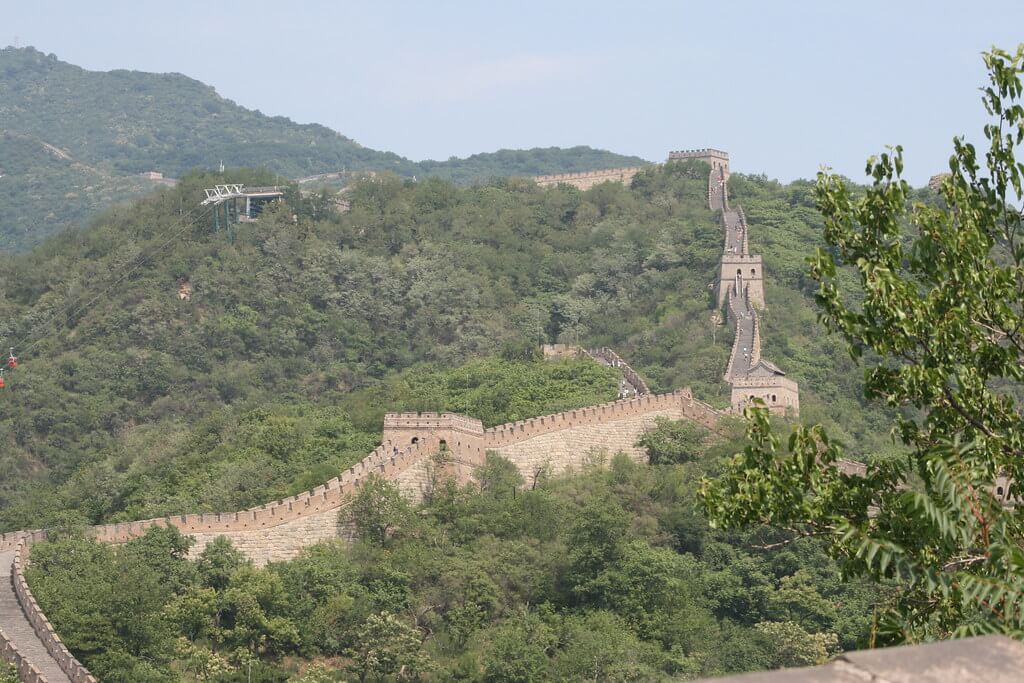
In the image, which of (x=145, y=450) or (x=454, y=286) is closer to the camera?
(x=145, y=450)

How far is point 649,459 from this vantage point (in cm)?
5409

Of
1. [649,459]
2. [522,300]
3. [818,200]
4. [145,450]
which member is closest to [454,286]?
[522,300]

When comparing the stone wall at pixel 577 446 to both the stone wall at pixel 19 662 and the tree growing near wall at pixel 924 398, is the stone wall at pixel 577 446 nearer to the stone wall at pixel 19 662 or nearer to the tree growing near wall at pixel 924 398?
the stone wall at pixel 19 662

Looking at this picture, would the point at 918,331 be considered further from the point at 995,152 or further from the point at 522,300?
the point at 522,300

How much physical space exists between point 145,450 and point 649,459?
17470 millimetres

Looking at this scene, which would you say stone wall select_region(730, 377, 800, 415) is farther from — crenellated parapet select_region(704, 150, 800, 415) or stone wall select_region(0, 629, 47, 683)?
stone wall select_region(0, 629, 47, 683)

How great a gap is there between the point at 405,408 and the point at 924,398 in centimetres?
4222

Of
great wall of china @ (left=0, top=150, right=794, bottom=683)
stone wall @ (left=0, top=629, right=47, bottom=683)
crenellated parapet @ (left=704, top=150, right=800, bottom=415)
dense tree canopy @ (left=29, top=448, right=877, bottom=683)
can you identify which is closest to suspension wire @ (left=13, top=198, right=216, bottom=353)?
crenellated parapet @ (left=704, top=150, right=800, bottom=415)

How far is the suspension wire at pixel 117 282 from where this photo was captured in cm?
8019

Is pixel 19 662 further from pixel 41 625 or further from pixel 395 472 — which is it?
pixel 395 472

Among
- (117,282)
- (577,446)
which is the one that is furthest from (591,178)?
(577,446)

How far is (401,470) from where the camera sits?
160ft

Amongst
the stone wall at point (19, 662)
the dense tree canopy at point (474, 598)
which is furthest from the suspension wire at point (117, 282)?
the stone wall at point (19, 662)

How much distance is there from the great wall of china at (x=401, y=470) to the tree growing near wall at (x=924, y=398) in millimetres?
26005
